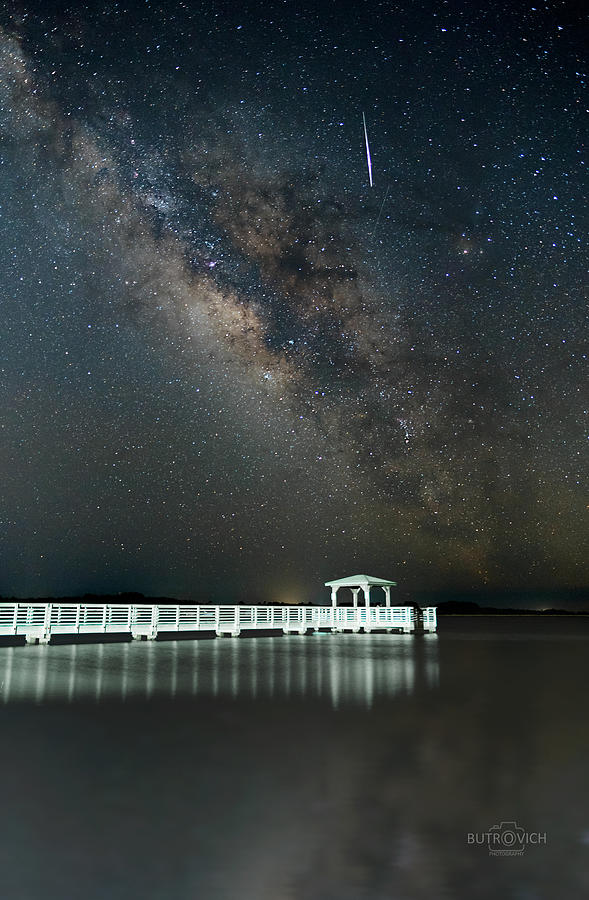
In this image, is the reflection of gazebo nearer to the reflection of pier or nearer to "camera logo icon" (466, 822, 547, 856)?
the reflection of pier

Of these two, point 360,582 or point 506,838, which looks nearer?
point 506,838

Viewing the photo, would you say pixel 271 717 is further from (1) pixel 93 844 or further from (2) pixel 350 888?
(2) pixel 350 888

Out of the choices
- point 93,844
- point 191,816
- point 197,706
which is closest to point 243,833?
point 191,816

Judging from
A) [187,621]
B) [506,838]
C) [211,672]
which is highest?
[187,621]

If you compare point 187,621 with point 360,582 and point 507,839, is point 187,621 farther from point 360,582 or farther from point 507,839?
point 507,839

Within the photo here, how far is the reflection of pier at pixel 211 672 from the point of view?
14.6m

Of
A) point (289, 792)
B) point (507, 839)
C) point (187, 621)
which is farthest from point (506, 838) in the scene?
point (187, 621)

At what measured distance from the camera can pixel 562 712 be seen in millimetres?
12883

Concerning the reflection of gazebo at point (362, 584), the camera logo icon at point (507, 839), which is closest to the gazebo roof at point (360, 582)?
the reflection of gazebo at point (362, 584)

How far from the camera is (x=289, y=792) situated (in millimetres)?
7031

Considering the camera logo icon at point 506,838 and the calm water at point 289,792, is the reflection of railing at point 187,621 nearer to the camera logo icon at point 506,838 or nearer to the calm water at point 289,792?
the calm water at point 289,792

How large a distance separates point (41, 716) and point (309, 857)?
7.33m

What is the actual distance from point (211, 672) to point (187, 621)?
20031mm

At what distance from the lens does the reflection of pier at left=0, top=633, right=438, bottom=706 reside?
14562 mm
